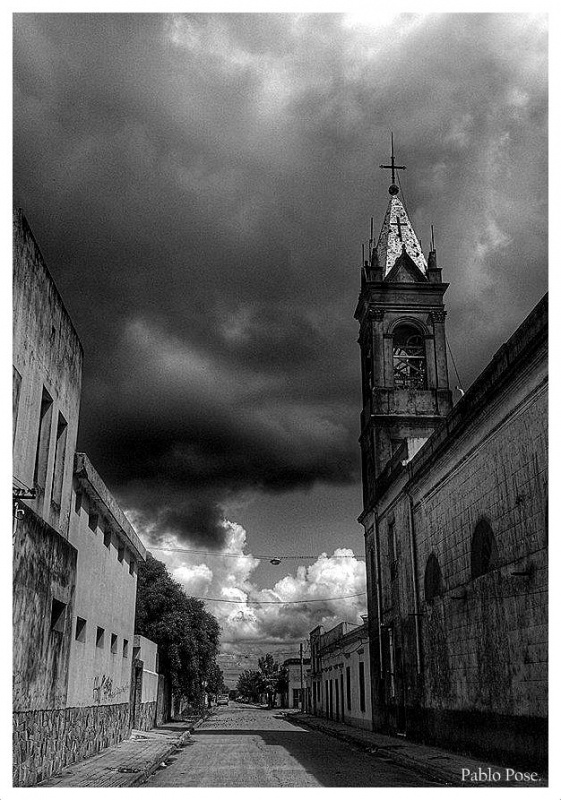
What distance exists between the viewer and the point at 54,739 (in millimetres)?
11719

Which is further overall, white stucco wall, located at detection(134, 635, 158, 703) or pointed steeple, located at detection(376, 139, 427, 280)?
pointed steeple, located at detection(376, 139, 427, 280)

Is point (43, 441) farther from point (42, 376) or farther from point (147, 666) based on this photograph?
point (147, 666)

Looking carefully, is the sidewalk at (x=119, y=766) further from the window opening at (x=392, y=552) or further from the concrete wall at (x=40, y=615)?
the window opening at (x=392, y=552)

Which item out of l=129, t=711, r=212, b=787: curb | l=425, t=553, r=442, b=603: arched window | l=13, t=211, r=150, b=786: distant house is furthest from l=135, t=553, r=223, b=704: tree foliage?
l=13, t=211, r=150, b=786: distant house

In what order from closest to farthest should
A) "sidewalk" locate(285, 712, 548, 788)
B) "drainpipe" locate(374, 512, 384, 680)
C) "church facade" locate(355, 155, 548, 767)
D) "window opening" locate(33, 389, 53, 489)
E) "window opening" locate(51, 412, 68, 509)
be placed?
"sidewalk" locate(285, 712, 548, 788), "window opening" locate(33, 389, 53, 489), "church facade" locate(355, 155, 548, 767), "window opening" locate(51, 412, 68, 509), "drainpipe" locate(374, 512, 384, 680)

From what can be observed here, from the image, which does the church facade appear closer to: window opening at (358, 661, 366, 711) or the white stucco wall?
window opening at (358, 661, 366, 711)

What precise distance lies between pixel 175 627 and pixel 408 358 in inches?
625

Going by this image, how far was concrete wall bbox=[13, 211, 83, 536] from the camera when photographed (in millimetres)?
9914

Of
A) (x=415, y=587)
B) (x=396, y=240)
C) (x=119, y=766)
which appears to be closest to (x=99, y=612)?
(x=119, y=766)

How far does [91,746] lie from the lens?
14.7m

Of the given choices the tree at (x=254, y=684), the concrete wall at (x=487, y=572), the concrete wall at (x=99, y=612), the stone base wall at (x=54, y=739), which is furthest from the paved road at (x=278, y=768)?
the tree at (x=254, y=684)

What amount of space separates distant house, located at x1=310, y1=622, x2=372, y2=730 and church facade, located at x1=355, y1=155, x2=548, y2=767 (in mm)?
3475
